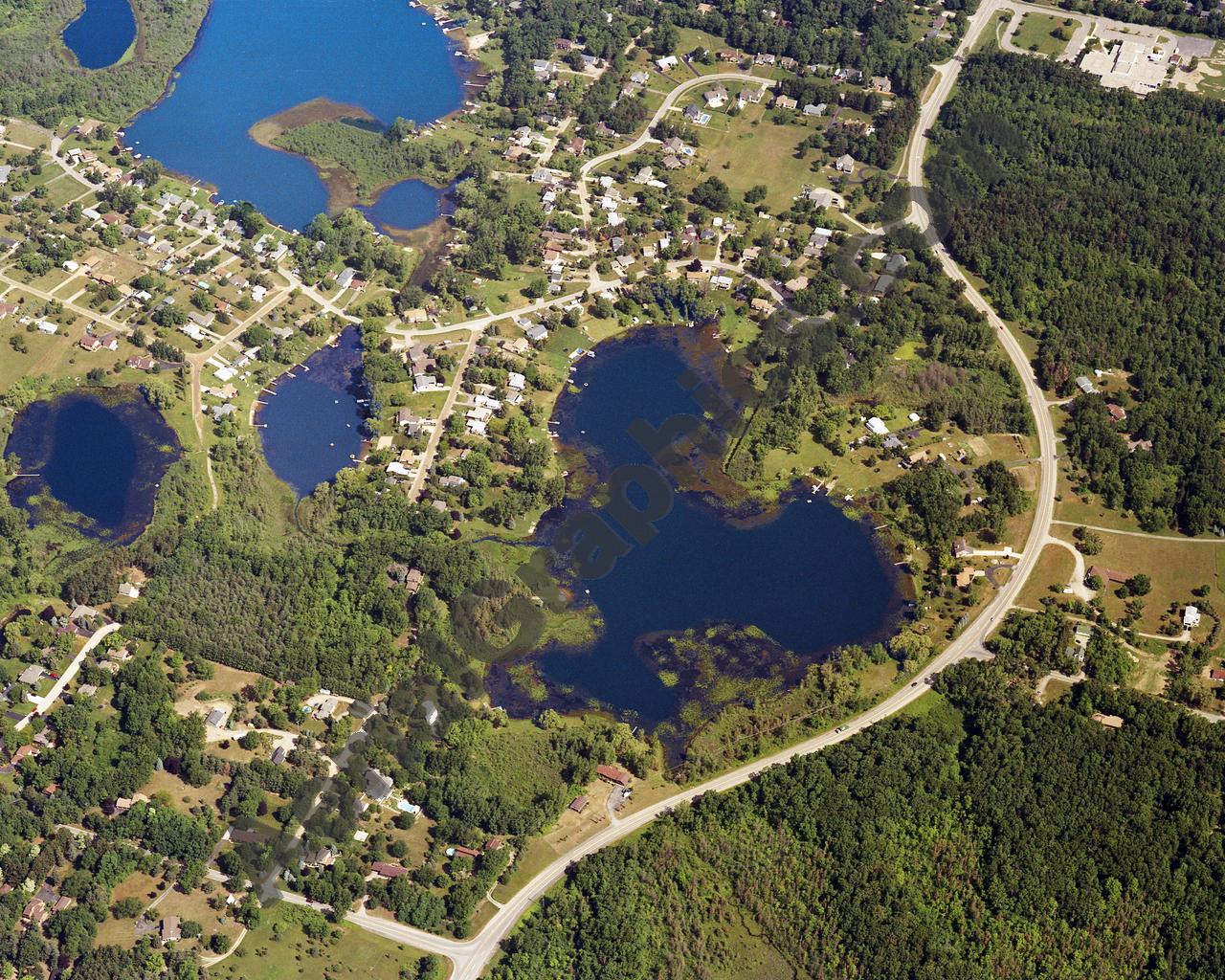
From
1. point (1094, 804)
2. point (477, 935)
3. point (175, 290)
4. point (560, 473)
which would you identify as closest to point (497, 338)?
point (560, 473)

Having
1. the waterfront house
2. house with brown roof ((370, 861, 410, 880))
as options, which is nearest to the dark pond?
the waterfront house

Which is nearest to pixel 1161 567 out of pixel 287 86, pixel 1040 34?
pixel 1040 34

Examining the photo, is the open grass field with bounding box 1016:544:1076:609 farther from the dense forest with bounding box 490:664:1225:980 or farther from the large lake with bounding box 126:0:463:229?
the large lake with bounding box 126:0:463:229

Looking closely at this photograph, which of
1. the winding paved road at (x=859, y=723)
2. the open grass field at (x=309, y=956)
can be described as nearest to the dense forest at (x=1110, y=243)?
the winding paved road at (x=859, y=723)

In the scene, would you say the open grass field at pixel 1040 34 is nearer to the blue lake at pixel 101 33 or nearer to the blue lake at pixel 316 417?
the blue lake at pixel 316 417

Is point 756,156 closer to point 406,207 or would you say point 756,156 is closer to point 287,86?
point 406,207

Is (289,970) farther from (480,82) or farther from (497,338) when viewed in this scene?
(480,82)
